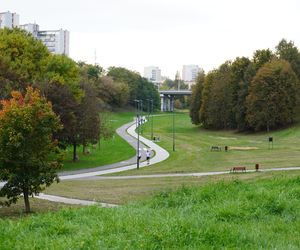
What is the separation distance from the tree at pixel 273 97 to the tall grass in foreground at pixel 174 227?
3123 inches

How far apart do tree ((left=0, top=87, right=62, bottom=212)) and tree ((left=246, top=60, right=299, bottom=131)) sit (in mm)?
66302

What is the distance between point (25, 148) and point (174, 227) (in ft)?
66.2

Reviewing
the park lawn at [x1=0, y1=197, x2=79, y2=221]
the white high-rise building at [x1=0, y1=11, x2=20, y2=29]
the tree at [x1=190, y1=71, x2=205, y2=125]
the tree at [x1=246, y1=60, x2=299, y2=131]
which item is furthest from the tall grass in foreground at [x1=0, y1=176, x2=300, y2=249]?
the white high-rise building at [x1=0, y1=11, x2=20, y2=29]

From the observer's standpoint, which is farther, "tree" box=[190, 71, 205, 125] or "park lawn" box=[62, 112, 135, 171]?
"tree" box=[190, 71, 205, 125]

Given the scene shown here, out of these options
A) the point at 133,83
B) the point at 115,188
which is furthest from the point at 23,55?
the point at 133,83

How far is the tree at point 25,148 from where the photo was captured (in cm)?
2630

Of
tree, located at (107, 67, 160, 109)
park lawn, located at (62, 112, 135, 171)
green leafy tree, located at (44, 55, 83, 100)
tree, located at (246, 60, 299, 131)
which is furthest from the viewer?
tree, located at (107, 67, 160, 109)

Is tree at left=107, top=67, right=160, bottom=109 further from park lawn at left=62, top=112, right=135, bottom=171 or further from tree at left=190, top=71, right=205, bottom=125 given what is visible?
park lawn at left=62, top=112, right=135, bottom=171

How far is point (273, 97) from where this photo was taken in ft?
293

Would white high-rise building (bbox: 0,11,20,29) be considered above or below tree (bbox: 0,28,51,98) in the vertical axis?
above

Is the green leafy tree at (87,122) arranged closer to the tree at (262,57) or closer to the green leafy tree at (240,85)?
the green leafy tree at (240,85)

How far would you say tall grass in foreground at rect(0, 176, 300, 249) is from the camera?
24.5 feet

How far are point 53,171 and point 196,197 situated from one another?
16313mm

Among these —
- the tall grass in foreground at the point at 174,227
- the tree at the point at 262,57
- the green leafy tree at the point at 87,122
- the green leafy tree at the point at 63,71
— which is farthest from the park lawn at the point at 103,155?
the tall grass in foreground at the point at 174,227
